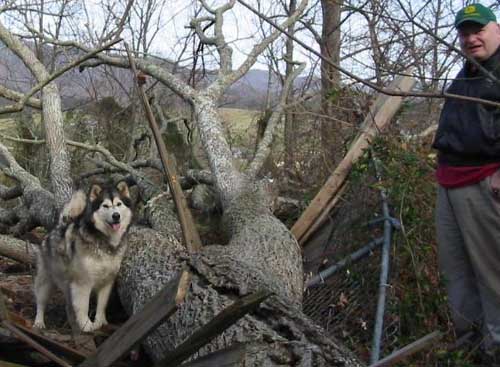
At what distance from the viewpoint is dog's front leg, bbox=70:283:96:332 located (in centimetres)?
465

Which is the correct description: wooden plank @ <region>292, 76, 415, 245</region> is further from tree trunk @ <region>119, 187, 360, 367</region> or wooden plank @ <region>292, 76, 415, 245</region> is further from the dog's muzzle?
the dog's muzzle

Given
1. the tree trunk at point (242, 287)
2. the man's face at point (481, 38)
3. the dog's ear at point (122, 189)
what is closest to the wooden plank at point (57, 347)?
the tree trunk at point (242, 287)

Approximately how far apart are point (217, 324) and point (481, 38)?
2.26m

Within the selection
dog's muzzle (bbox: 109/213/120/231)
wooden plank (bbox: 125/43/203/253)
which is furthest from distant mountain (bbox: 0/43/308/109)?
dog's muzzle (bbox: 109/213/120/231)

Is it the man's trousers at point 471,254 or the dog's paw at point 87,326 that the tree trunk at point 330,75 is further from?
the dog's paw at point 87,326

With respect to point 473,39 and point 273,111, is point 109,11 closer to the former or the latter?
point 273,111

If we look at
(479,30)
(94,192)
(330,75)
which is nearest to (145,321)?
(94,192)

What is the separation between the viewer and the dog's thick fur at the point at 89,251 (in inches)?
184

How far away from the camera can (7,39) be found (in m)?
7.04

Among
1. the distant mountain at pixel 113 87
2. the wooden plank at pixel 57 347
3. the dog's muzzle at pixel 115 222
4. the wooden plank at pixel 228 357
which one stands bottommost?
the wooden plank at pixel 57 347

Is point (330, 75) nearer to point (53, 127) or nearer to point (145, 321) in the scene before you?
point (53, 127)

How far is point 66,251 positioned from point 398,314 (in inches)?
95.8

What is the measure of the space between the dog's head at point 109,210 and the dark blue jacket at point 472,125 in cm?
228

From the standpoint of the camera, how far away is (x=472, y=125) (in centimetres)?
366
